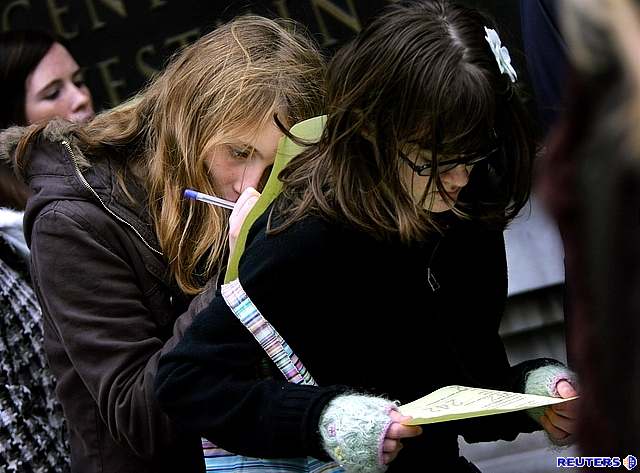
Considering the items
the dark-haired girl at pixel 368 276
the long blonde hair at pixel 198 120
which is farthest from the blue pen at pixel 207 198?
the dark-haired girl at pixel 368 276

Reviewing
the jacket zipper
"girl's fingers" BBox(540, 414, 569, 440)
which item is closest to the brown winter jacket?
the jacket zipper

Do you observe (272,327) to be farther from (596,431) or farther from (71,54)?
(71,54)

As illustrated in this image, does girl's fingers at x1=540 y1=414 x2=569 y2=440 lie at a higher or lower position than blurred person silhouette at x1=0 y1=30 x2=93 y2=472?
lower

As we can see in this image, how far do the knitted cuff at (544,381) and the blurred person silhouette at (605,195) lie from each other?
117 centimetres

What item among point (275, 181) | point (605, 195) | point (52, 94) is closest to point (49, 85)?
point (52, 94)

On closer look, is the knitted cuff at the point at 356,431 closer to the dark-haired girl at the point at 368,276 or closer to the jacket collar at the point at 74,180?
the dark-haired girl at the point at 368,276

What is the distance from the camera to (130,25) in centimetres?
378

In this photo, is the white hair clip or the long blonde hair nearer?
the white hair clip

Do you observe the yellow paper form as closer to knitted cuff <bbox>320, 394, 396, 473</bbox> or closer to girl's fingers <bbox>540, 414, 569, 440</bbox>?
knitted cuff <bbox>320, 394, 396, 473</bbox>

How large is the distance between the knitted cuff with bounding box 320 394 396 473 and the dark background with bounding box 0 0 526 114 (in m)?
2.10

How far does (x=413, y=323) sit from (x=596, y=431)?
1.10 m

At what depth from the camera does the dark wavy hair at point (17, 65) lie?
3.39 m

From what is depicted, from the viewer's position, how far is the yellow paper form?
1.58 metres

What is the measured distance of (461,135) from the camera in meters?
1.80
